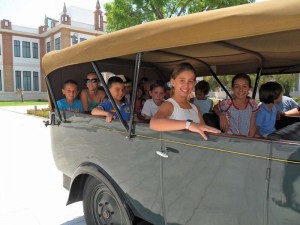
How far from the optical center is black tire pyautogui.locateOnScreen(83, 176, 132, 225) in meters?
2.83

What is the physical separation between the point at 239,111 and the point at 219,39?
1.88 metres

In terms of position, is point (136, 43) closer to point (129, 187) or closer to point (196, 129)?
point (196, 129)

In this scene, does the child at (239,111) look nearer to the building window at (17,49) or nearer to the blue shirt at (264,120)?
the blue shirt at (264,120)

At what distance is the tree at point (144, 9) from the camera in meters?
12.5

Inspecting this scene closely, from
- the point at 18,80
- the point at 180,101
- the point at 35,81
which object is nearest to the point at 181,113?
the point at 180,101

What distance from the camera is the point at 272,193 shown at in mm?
1635

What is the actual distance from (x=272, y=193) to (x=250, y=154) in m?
0.23

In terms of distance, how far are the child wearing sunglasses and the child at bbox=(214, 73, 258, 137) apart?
179cm

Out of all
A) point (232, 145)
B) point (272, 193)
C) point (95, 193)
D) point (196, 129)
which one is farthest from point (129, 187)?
point (272, 193)

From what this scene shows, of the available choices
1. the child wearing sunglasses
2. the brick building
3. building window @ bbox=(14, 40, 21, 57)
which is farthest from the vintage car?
building window @ bbox=(14, 40, 21, 57)

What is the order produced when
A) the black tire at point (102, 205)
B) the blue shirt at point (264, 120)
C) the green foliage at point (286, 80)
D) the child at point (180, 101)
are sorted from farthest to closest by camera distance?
the green foliage at point (286, 80) < the blue shirt at point (264, 120) < the black tire at point (102, 205) < the child at point (180, 101)

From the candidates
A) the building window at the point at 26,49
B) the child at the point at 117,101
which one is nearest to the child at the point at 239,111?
the child at the point at 117,101

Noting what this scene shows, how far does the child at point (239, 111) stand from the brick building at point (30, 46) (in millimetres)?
39142

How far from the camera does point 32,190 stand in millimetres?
5297
